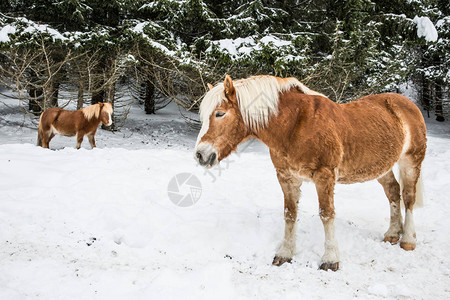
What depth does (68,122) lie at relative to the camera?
7828 millimetres

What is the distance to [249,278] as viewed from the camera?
2.62 meters

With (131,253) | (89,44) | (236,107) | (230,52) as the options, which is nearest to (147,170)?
(131,253)

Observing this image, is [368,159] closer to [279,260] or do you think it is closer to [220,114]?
[279,260]

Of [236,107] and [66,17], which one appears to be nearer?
[236,107]

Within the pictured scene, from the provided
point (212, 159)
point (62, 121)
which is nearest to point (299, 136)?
point (212, 159)

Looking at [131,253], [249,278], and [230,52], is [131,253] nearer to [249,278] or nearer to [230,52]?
[249,278]

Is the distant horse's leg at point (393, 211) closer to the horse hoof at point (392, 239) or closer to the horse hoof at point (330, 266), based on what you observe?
the horse hoof at point (392, 239)

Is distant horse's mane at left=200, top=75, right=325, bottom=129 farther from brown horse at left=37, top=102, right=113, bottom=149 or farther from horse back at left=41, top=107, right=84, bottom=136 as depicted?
horse back at left=41, top=107, right=84, bottom=136

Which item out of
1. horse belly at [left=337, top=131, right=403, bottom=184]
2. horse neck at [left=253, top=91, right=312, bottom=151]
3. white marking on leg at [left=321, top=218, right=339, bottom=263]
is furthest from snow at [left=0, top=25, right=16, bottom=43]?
white marking on leg at [left=321, top=218, right=339, bottom=263]

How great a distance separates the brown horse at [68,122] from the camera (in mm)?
7750

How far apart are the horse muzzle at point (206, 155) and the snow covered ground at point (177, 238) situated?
98 cm

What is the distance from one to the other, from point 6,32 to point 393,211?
1111cm

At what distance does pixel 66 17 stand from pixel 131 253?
11814 millimetres

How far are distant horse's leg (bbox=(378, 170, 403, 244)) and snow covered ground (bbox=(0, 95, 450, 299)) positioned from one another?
23 cm
